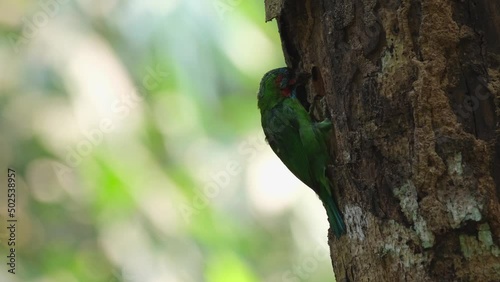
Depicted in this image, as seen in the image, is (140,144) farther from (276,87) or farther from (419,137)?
(419,137)

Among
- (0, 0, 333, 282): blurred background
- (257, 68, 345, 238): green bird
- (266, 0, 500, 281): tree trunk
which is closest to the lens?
(266, 0, 500, 281): tree trunk

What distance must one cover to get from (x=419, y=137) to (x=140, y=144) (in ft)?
9.32

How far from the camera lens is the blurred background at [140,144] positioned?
14.2 feet

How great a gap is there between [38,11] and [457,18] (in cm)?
347

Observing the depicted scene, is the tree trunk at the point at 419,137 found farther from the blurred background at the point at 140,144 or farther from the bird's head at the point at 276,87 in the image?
the blurred background at the point at 140,144

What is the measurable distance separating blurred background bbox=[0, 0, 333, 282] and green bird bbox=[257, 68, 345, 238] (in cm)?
111

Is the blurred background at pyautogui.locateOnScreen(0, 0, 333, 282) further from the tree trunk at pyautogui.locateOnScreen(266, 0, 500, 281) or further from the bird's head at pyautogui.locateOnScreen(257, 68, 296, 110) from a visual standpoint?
the tree trunk at pyautogui.locateOnScreen(266, 0, 500, 281)

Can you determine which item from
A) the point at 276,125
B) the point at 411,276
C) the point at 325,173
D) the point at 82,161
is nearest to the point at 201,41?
the point at 82,161

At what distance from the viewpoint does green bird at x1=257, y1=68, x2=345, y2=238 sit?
9.00 ft

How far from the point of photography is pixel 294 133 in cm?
321

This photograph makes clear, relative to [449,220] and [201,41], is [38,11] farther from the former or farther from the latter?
[449,220]

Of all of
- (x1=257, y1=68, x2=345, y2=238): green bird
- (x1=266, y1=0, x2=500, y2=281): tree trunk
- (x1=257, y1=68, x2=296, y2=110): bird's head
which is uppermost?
(x1=257, y1=68, x2=296, y2=110): bird's head

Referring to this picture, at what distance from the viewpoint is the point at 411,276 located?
1.93 m


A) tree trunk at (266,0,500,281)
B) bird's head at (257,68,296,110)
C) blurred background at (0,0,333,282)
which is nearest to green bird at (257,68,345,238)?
bird's head at (257,68,296,110)
